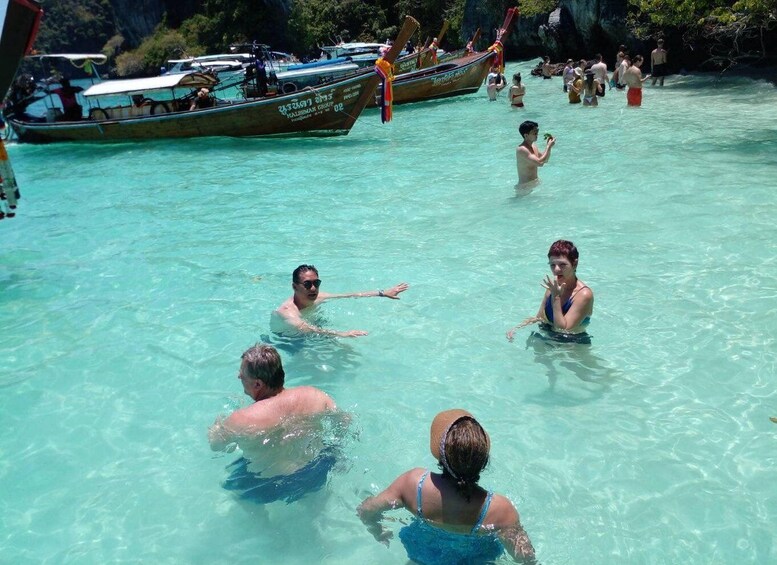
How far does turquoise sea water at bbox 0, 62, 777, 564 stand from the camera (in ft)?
12.8

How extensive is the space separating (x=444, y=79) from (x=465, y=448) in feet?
72.6

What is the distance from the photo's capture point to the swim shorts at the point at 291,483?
3939 mm

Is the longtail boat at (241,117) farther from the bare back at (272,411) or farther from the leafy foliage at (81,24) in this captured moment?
the leafy foliage at (81,24)

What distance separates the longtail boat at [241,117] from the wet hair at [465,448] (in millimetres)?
15331

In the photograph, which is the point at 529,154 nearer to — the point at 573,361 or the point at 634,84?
the point at 573,361

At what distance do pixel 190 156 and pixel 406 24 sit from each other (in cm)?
Result: 691

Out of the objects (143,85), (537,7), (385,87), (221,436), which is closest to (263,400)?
(221,436)

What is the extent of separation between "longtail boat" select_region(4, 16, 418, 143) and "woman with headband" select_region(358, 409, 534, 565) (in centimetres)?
1520

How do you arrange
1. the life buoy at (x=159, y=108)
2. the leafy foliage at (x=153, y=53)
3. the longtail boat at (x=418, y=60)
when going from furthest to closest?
1. the leafy foliage at (x=153, y=53)
2. the longtail boat at (x=418, y=60)
3. the life buoy at (x=159, y=108)

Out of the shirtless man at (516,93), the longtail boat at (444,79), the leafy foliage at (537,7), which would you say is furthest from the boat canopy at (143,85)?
the leafy foliage at (537,7)

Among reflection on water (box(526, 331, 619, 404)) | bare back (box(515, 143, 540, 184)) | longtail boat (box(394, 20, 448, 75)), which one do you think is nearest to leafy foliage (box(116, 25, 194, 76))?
longtail boat (box(394, 20, 448, 75))

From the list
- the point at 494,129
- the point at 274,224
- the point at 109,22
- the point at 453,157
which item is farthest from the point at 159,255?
the point at 109,22

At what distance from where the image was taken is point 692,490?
3912 mm

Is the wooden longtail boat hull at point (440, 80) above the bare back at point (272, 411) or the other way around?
above
